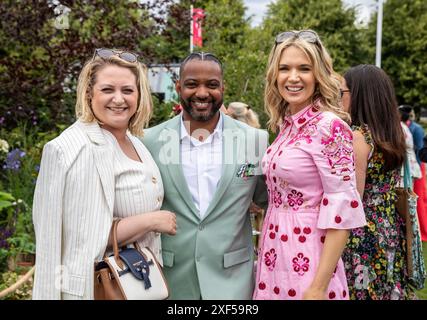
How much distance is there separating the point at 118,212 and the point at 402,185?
2.30m

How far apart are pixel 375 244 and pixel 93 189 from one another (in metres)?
1.94

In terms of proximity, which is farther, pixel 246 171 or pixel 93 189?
pixel 246 171

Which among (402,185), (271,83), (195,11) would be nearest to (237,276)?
(271,83)

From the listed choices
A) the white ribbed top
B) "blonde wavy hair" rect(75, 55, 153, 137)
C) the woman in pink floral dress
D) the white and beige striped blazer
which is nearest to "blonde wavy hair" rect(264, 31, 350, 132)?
the woman in pink floral dress

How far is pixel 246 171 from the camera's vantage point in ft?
9.97

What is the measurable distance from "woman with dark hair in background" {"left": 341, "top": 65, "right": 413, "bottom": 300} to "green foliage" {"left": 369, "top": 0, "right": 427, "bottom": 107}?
104ft

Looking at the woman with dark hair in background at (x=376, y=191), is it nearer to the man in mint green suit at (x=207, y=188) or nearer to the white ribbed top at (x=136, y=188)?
the man in mint green suit at (x=207, y=188)

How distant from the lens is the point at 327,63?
2.85 metres

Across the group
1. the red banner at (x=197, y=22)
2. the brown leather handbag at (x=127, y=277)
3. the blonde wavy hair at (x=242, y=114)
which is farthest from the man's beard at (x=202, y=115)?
the red banner at (x=197, y=22)

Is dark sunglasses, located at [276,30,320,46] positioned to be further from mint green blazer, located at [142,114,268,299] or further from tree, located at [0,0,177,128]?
tree, located at [0,0,177,128]

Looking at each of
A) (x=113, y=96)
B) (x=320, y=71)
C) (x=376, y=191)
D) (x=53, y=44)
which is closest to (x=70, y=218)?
(x=113, y=96)

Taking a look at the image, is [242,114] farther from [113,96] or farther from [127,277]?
[127,277]

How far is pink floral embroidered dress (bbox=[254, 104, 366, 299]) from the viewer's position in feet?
8.68

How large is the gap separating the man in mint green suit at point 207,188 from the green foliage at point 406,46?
32.6 meters
